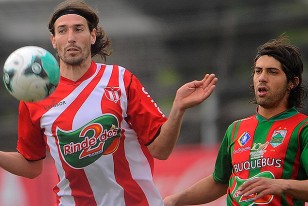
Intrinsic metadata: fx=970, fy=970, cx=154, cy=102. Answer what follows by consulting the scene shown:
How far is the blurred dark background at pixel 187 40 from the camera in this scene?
1827 cm

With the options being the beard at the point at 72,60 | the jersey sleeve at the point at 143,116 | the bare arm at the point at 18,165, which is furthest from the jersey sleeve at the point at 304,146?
the bare arm at the point at 18,165

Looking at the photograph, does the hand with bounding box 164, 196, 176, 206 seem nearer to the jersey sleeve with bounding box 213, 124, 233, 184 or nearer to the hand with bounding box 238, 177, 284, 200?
the jersey sleeve with bounding box 213, 124, 233, 184

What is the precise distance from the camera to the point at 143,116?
7.33m

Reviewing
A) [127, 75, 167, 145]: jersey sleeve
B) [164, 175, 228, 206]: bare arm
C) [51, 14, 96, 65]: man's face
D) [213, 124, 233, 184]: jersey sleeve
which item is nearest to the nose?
[51, 14, 96, 65]: man's face

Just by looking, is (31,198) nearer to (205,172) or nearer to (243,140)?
(205,172)

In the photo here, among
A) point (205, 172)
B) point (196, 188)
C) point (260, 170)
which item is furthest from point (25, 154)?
point (205, 172)

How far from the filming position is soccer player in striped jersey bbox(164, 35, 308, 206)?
685 centimetres

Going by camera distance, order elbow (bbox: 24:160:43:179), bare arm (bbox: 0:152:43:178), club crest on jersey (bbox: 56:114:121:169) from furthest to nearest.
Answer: elbow (bbox: 24:160:43:179), bare arm (bbox: 0:152:43:178), club crest on jersey (bbox: 56:114:121:169)

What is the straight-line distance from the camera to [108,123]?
23.9 ft

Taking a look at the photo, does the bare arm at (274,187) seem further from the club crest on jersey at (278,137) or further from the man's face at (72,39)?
the man's face at (72,39)

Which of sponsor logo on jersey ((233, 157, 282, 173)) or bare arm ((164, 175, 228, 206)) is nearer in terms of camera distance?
sponsor logo on jersey ((233, 157, 282, 173))

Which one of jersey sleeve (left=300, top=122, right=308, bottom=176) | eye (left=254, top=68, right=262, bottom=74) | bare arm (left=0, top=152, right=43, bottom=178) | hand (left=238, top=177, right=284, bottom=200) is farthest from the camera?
bare arm (left=0, top=152, right=43, bottom=178)

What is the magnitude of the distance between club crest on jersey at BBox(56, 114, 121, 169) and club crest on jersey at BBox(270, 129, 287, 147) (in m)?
1.18

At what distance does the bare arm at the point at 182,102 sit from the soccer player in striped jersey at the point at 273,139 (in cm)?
42
